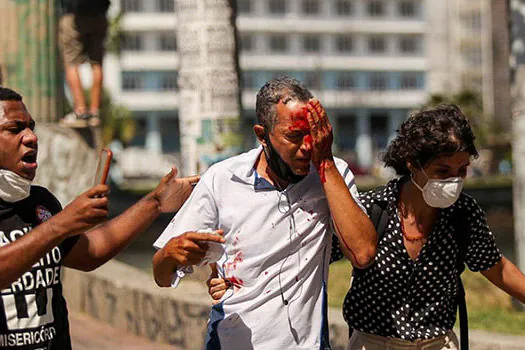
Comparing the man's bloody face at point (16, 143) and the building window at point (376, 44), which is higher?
the building window at point (376, 44)

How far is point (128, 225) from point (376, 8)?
77039mm

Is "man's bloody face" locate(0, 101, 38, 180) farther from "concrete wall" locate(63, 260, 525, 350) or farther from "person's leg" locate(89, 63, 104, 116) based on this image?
"person's leg" locate(89, 63, 104, 116)

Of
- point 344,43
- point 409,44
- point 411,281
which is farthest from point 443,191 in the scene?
point 409,44

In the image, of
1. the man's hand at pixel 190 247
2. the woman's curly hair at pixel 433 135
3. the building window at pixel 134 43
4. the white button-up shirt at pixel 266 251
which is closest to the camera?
the man's hand at pixel 190 247

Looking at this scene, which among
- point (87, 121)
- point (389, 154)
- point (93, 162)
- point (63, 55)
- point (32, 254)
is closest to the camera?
point (32, 254)

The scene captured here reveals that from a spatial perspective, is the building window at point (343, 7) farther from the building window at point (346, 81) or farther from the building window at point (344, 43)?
the building window at point (346, 81)

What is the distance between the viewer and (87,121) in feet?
37.9

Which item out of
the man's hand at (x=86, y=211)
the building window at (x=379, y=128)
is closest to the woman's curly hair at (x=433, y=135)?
the man's hand at (x=86, y=211)

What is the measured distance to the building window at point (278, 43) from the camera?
7512cm

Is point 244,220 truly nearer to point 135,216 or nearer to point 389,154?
point 135,216

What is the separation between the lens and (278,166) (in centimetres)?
362

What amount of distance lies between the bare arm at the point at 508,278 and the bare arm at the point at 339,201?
75cm

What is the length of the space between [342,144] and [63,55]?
223ft

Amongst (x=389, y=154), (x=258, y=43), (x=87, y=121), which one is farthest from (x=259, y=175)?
(x=258, y=43)
